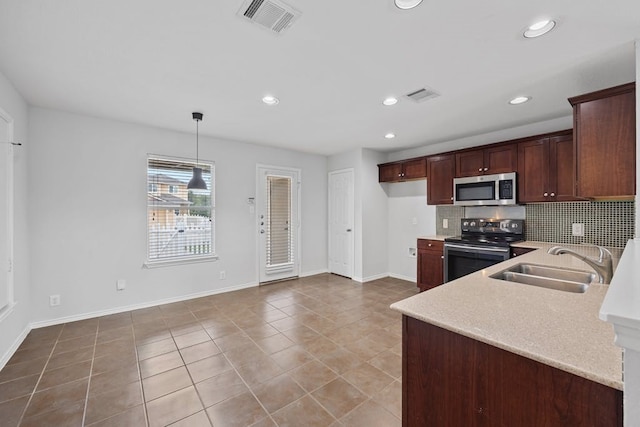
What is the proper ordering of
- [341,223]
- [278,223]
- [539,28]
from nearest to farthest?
1. [539,28]
2. [278,223]
3. [341,223]

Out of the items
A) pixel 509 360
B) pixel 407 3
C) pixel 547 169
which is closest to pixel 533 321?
pixel 509 360

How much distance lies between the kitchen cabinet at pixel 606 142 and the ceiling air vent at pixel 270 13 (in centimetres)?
237

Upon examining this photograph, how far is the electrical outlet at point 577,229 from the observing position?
3.28 m

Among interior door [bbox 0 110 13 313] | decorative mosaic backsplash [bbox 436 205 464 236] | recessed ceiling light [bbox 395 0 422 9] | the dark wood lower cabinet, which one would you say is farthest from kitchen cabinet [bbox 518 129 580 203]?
interior door [bbox 0 110 13 313]

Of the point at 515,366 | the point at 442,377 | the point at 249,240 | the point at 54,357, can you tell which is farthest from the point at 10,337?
the point at 515,366

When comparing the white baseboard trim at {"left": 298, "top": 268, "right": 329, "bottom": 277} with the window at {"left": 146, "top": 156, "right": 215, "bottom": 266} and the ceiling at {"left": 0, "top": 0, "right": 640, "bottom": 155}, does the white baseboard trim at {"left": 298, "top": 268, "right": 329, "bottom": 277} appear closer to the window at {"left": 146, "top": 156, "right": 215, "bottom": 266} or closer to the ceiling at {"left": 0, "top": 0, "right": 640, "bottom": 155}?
the window at {"left": 146, "top": 156, "right": 215, "bottom": 266}

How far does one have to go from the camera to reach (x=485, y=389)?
101 cm

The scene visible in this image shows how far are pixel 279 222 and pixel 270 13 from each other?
12.0ft

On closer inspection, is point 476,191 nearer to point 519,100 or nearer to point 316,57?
point 519,100

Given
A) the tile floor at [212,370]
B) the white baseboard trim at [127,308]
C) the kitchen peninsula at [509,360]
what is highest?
the kitchen peninsula at [509,360]

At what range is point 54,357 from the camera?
245 cm

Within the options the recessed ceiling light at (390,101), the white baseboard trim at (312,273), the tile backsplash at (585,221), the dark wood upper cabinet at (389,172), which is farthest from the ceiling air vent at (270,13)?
the white baseboard trim at (312,273)

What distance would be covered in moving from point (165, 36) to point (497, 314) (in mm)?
2443

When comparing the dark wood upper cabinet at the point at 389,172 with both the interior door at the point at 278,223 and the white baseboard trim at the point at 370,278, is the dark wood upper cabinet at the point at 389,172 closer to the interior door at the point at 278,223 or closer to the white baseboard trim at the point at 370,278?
the interior door at the point at 278,223
